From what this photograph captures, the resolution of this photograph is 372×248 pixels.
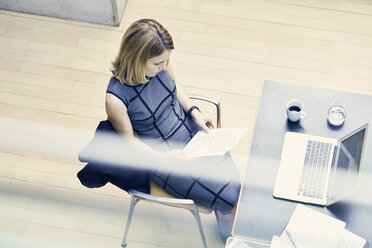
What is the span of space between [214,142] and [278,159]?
0.33 metres

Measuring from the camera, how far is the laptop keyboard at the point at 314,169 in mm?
2025

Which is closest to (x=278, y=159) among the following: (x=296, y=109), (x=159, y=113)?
(x=296, y=109)

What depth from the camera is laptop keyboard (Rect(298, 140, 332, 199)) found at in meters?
2.03

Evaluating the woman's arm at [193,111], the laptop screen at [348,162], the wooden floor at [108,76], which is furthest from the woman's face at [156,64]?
the wooden floor at [108,76]

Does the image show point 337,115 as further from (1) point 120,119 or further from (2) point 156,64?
(1) point 120,119

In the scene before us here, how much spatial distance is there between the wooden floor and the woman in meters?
0.53

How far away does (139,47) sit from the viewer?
2.04 m

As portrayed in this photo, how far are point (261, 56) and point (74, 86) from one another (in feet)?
4.49

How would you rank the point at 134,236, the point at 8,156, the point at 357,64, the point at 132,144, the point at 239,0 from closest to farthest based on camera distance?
the point at 132,144, the point at 134,236, the point at 8,156, the point at 357,64, the point at 239,0

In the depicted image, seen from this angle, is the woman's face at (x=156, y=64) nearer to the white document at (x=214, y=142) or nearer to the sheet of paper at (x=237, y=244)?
the white document at (x=214, y=142)

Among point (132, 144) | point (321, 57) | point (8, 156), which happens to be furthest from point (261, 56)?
point (8, 156)

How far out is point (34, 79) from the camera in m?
3.34

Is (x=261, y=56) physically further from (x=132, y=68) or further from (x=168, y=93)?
(x=132, y=68)

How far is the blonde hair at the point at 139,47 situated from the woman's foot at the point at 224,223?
0.88 meters
